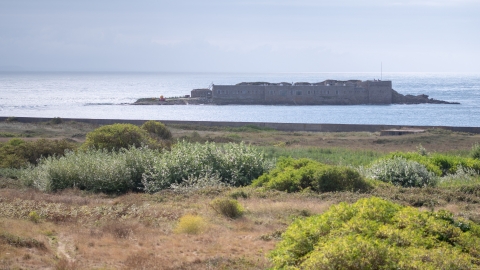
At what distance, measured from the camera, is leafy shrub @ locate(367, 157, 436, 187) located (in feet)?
64.8

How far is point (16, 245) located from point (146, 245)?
2.41 m

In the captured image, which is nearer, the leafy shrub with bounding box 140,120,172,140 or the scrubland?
the scrubland

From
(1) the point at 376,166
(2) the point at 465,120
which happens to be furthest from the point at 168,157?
(2) the point at 465,120

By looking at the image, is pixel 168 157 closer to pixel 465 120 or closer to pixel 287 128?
→ pixel 287 128

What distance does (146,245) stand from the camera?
10922 mm

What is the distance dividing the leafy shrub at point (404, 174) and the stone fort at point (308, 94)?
91.2 metres

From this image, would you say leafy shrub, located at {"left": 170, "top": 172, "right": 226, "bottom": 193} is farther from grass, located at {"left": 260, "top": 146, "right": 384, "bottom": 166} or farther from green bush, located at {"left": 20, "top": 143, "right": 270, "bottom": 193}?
grass, located at {"left": 260, "top": 146, "right": 384, "bottom": 166}

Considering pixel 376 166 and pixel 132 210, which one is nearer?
pixel 132 210

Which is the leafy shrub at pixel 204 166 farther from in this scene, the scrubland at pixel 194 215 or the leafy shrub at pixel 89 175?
the leafy shrub at pixel 89 175

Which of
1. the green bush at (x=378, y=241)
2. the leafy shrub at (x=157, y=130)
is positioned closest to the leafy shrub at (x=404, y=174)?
the green bush at (x=378, y=241)

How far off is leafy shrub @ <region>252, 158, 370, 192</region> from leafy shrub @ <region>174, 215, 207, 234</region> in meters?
6.22

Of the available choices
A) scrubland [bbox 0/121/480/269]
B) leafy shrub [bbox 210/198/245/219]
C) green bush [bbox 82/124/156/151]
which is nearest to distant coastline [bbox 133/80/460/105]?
green bush [bbox 82/124/156/151]

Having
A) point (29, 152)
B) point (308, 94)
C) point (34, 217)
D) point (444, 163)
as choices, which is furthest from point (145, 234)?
point (308, 94)

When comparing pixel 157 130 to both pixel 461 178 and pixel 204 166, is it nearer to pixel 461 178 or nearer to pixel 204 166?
pixel 204 166
